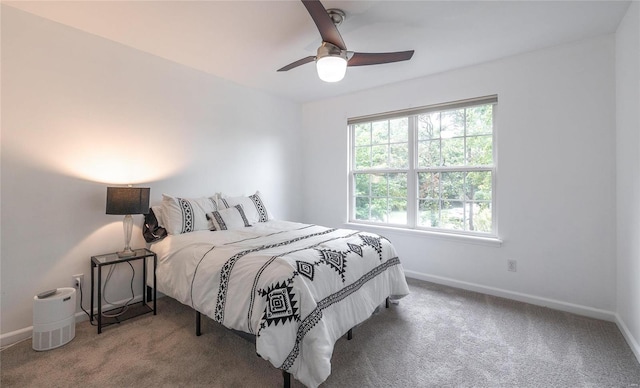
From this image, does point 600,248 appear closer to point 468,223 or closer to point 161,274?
point 468,223

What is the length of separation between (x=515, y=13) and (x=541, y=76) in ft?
2.89

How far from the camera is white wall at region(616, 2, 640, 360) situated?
1.90 meters

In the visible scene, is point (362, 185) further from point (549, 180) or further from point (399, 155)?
point (549, 180)

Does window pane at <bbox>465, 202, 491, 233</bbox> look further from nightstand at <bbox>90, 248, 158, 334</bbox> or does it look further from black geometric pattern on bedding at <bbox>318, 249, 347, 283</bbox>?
nightstand at <bbox>90, 248, 158, 334</bbox>

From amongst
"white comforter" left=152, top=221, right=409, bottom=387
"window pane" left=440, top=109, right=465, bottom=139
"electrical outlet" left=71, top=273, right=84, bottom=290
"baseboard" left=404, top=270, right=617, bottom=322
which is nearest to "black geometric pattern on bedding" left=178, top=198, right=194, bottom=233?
"white comforter" left=152, top=221, right=409, bottom=387

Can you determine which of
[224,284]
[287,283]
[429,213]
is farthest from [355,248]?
[429,213]

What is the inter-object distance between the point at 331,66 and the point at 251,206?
187cm

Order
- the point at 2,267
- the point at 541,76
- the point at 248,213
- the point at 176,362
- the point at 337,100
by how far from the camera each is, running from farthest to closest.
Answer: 1. the point at 337,100
2. the point at 248,213
3. the point at 541,76
4. the point at 2,267
5. the point at 176,362

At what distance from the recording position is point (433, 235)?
3242mm

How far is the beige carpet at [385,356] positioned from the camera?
165cm

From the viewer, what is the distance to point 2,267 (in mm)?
2006

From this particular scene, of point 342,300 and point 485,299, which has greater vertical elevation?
point 342,300

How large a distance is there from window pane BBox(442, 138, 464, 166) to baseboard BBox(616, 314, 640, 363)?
1840 millimetres

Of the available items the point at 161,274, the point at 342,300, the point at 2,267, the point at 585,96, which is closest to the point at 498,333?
the point at 342,300
